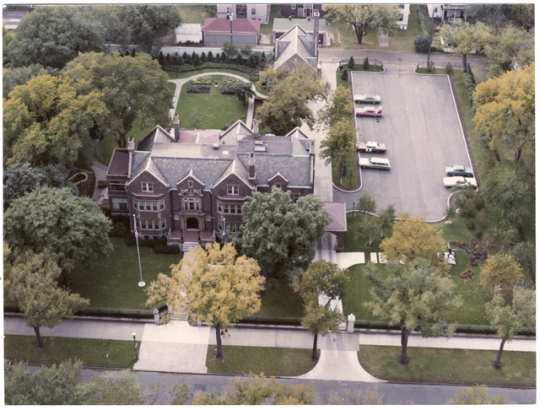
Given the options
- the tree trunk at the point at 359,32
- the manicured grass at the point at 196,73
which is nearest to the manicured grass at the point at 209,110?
the manicured grass at the point at 196,73

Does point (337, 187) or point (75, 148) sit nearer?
point (75, 148)

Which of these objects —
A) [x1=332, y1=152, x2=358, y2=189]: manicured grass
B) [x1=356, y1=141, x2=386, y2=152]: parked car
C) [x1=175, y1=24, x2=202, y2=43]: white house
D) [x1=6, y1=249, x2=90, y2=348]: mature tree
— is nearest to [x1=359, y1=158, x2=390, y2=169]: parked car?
[x1=332, y1=152, x2=358, y2=189]: manicured grass

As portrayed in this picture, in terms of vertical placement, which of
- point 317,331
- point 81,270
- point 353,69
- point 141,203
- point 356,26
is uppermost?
point 356,26

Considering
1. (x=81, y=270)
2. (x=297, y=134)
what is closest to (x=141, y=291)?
(x=81, y=270)

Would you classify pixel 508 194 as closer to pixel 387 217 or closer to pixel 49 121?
pixel 387 217

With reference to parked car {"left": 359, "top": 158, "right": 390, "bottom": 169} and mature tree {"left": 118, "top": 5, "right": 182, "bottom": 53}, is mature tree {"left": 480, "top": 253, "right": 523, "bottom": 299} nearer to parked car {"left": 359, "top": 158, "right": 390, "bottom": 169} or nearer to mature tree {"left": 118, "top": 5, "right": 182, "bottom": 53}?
parked car {"left": 359, "top": 158, "right": 390, "bottom": 169}

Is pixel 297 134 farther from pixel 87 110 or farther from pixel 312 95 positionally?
pixel 87 110

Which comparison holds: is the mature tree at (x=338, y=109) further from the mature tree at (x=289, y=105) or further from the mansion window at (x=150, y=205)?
the mansion window at (x=150, y=205)
